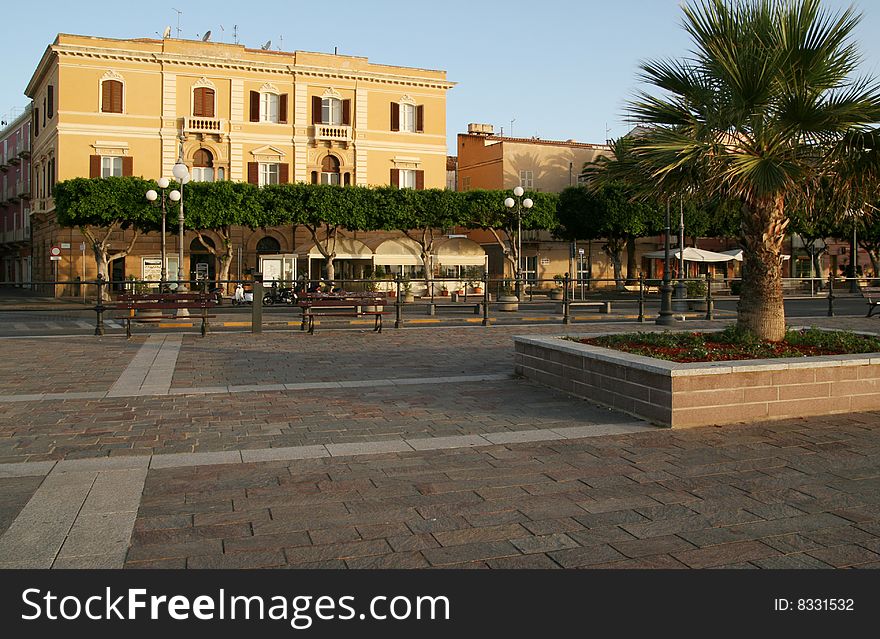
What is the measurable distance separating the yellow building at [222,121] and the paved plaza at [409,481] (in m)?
35.1

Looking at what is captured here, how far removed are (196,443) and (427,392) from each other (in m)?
2.91

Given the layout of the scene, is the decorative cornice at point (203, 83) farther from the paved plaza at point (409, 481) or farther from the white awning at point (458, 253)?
the paved plaza at point (409, 481)

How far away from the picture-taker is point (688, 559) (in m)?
3.67

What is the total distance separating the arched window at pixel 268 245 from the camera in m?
43.9

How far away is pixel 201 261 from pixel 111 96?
931 centimetres

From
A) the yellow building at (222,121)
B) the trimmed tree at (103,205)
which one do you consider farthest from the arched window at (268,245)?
the trimmed tree at (103,205)

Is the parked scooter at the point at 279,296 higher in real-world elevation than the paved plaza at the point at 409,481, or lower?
A: higher

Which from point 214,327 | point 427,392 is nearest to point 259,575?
point 427,392

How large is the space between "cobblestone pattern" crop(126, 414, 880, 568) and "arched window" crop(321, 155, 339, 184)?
1581 inches

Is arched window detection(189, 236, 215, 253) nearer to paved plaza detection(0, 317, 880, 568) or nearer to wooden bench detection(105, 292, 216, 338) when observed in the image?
wooden bench detection(105, 292, 216, 338)

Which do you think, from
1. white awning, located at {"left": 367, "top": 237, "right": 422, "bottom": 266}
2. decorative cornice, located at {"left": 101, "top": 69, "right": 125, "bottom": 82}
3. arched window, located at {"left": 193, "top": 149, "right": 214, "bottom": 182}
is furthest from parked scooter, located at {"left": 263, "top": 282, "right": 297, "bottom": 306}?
decorative cornice, located at {"left": 101, "top": 69, "right": 125, "bottom": 82}

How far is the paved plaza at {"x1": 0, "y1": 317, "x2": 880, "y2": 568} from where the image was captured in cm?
380

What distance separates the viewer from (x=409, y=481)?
5023mm

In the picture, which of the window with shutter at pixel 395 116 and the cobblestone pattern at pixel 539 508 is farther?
the window with shutter at pixel 395 116
